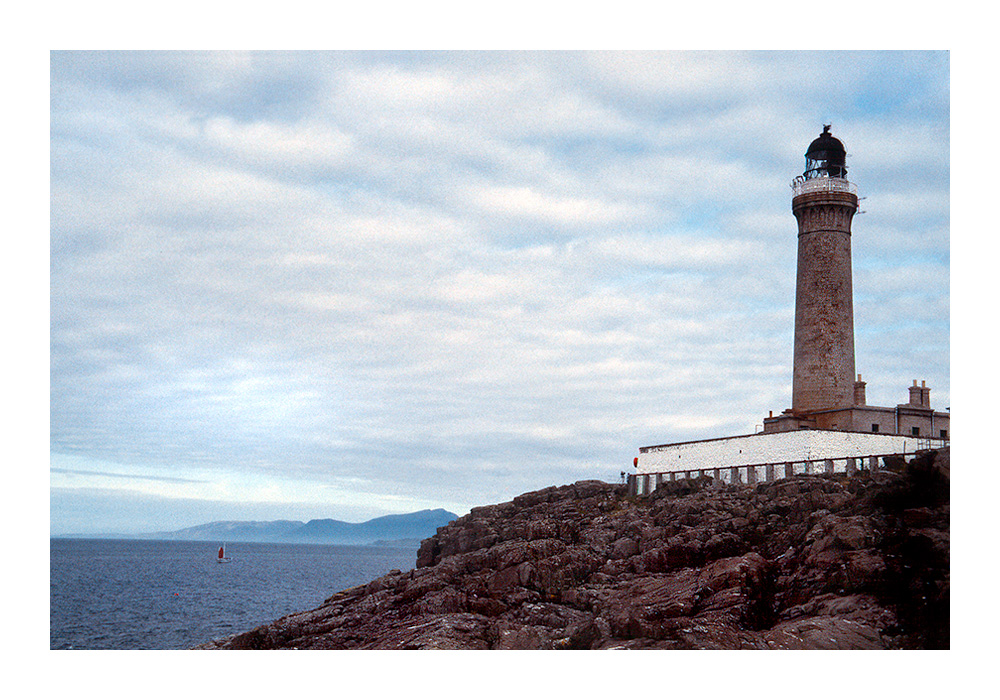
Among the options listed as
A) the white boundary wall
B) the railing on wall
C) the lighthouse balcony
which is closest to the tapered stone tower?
the lighthouse balcony

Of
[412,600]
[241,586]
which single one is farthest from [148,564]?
[412,600]

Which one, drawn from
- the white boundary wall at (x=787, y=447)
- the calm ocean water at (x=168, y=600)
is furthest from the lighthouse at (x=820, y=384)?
the calm ocean water at (x=168, y=600)

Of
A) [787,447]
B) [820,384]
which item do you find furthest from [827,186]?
[787,447]

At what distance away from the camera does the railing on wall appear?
2881 cm

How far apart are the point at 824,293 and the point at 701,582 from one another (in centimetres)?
1776

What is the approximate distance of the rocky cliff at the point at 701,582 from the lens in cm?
1925

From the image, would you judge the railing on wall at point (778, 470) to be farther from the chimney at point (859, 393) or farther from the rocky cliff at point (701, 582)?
the chimney at point (859, 393)

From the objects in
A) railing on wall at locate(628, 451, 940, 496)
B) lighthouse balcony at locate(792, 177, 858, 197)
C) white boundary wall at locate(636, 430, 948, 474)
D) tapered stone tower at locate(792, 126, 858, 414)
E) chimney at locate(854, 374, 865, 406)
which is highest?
lighthouse balcony at locate(792, 177, 858, 197)

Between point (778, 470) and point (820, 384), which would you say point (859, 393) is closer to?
point (820, 384)

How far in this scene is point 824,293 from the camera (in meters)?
35.5

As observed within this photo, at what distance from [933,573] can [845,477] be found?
27.6 ft

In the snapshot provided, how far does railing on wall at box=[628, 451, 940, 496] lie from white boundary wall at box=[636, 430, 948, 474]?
17 centimetres

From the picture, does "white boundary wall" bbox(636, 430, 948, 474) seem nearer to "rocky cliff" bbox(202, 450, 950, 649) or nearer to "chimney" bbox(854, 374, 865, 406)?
"rocky cliff" bbox(202, 450, 950, 649)
